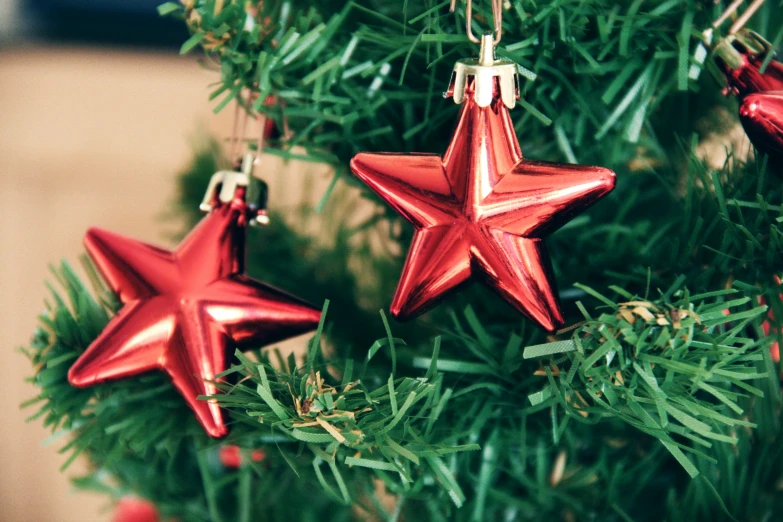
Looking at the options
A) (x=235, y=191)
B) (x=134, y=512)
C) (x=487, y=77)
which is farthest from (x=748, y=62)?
→ (x=134, y=512)

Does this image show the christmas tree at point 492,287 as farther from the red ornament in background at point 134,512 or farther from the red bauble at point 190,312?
the red ornament in background at point 134,512

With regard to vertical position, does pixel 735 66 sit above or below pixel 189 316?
above

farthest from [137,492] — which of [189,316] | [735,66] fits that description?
[735,66]

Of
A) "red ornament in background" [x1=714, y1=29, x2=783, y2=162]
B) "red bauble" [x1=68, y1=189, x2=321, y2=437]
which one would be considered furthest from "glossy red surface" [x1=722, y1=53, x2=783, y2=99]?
"red bauble" [x1=68, y1=189, x2=321, y2=437]

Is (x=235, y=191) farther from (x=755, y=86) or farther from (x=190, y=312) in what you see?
(x=755, y=86)

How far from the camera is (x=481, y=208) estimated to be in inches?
9.6

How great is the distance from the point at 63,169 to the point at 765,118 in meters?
0.64

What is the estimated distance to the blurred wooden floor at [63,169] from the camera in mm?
639

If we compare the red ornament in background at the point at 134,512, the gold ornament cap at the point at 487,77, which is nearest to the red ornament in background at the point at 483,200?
the gold ornament cap at the point at 487,77

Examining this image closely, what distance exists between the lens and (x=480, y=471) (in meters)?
0.28

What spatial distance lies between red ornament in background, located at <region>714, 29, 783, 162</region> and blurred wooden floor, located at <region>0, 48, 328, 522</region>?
0.50m

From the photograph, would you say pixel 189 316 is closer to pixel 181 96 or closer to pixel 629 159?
pixel 629 159

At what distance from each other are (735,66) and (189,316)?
0.25 m

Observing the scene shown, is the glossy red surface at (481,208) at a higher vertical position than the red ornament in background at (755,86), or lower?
lower
